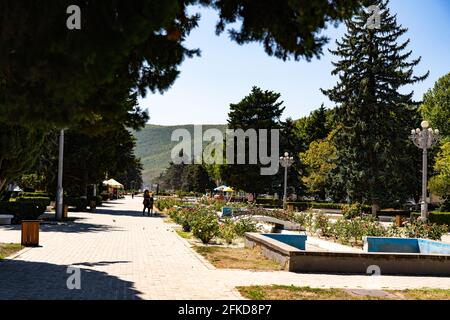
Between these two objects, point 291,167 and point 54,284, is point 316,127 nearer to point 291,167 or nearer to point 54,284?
point 291,167

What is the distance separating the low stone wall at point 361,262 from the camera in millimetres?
12305

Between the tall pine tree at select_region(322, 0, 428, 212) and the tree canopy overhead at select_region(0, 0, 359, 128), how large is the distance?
36012 mm

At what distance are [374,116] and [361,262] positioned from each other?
32.0 meters

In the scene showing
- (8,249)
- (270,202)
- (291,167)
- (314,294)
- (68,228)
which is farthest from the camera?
(270,202)

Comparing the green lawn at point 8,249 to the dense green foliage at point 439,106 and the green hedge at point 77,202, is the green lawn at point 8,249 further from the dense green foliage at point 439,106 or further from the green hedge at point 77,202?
the dense green foliage at point 439,106

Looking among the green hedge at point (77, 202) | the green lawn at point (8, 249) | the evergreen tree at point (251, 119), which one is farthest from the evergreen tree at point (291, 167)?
the green lawn at point (8, 249)

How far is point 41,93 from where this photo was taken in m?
6.89

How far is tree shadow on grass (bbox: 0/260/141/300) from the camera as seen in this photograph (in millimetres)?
8539

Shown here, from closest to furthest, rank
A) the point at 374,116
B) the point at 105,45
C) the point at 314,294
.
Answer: the point at 105,45
the point at 314,294
the point at 374,116

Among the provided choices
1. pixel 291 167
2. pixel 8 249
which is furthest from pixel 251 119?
pixel 8 249

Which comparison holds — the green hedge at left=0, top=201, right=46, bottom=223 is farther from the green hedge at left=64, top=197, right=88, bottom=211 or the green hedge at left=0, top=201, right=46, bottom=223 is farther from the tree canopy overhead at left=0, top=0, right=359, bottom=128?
the tree canopy overhead at left=0, top=0, right=359, bottom=128

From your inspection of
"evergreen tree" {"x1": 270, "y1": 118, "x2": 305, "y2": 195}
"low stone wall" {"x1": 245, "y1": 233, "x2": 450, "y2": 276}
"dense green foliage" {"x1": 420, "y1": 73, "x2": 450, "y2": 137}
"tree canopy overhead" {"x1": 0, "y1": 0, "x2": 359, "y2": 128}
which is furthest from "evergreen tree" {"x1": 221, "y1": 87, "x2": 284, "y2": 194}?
"tree canopy overhead" {"x1": 0, "y1": 0, "x2": 359, "y2": 128}

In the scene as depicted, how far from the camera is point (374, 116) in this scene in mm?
42750

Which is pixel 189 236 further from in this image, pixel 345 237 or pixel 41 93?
pixel 41 93
